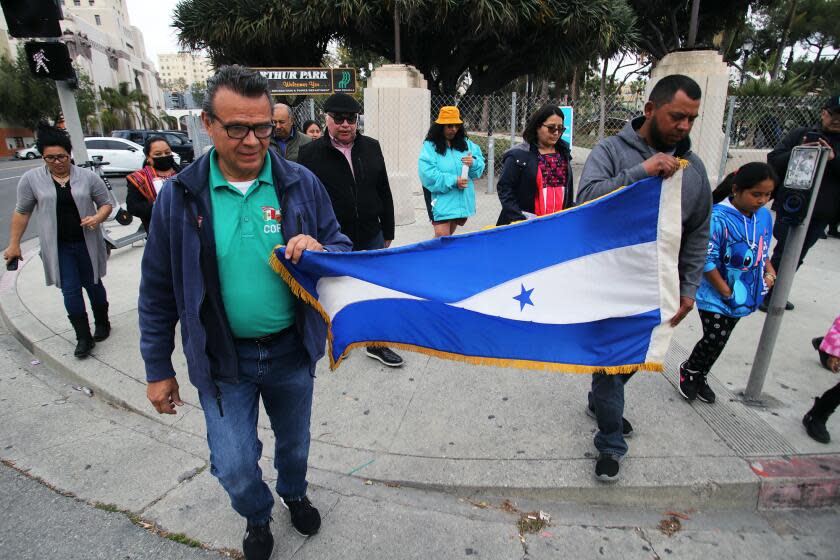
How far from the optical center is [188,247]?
5.92 feet

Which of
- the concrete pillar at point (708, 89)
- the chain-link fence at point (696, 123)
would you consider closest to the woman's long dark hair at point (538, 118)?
the chain-link fence at point (696, 123)

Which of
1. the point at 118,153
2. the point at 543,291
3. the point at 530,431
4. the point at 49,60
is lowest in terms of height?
the point at 530,431

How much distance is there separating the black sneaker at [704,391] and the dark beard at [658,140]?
5.71 feet

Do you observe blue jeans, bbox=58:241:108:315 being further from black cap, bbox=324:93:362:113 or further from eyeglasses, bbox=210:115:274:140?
eyeglasses, bbox=210:115:274:140

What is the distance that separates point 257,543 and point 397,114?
8198mm

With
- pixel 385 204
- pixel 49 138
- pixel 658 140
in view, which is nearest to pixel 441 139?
pixel 385 204

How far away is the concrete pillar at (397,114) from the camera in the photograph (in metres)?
9.11

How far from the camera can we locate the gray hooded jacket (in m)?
2.39

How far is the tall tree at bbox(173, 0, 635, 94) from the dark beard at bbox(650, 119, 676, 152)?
42.2 feet

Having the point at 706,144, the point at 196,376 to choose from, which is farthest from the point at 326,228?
the point at 706,144

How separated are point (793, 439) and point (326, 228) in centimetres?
303

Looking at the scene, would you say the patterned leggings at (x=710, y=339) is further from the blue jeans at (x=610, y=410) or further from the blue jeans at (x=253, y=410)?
the blue jeans at (x=253, y=410)

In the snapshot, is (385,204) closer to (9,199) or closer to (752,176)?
(752,176)

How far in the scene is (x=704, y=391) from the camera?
343 centimetres
